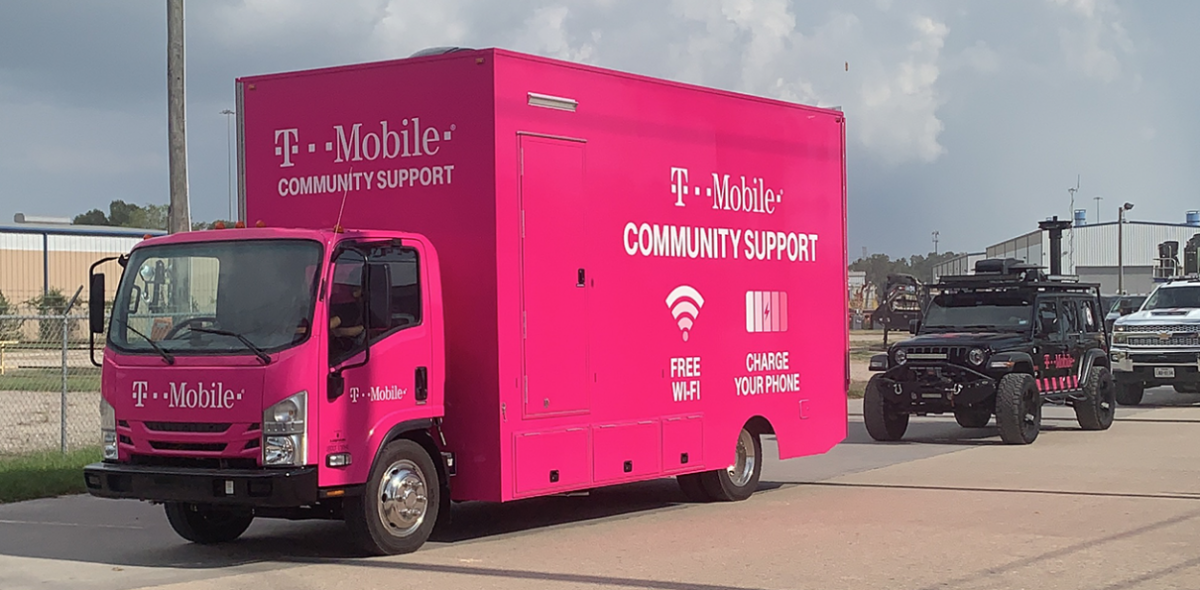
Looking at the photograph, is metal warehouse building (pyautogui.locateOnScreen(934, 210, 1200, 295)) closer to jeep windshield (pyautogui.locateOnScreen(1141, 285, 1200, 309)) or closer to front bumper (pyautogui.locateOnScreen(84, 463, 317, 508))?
jeep windshield (pyautogui.locateOnScreen(1141, 285, 1200, 309))

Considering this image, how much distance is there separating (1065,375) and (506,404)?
38.1 feet

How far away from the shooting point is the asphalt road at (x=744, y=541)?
8914 millimetres

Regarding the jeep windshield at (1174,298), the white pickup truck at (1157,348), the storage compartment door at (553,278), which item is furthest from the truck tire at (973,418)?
the storage compartment door at (553,278)

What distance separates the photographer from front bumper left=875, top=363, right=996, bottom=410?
1780cm

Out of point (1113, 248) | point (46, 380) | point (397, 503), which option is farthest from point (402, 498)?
point (1113, 248)

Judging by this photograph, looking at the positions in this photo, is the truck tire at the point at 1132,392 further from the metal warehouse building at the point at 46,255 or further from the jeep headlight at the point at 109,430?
the metal warehouse building at the point at 46,255

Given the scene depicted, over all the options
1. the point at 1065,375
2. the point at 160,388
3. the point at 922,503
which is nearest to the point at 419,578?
the point at 160,388

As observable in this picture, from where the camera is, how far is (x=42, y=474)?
1437cm

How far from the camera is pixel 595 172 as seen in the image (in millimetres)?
11195

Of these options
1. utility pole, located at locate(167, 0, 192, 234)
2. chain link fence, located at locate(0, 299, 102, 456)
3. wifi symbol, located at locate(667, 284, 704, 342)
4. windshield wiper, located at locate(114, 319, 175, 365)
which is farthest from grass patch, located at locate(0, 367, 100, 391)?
windshield wiper, located at locate(114, 319, 175, 365)

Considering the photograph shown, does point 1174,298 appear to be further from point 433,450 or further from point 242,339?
point 242,339

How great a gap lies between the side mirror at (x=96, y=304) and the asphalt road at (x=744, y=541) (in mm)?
1655

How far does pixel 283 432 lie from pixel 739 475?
5.19m

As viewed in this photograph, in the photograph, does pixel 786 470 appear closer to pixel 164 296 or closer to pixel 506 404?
pixel 506 404
